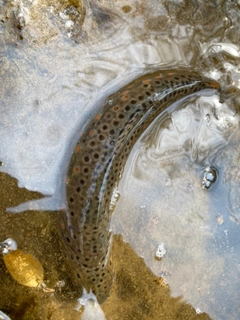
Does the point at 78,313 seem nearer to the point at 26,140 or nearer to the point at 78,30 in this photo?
the point at 26,140

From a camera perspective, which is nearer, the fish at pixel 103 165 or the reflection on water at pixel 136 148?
the fish at pixel 103 165

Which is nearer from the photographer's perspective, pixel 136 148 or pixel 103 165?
pixel 103 165

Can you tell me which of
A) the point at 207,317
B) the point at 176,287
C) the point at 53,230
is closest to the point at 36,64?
the point at 53,230

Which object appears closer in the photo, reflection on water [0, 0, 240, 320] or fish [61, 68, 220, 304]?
fish [61, 68, 220, 304]

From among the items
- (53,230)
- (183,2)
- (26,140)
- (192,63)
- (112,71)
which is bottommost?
(53,230)
